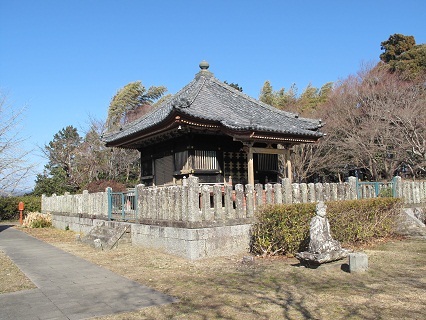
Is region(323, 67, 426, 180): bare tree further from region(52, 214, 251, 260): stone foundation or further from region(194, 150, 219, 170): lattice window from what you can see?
region(52, 214, 251, 260): stone foundation

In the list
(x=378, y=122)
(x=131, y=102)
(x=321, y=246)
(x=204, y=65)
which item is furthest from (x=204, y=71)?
(x=131, y=102)

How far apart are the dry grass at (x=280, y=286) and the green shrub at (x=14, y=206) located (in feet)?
76.6

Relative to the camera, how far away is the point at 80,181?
3266 centimetres

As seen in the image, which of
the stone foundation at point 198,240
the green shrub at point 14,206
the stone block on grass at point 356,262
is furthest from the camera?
the green shrub at point 14,206

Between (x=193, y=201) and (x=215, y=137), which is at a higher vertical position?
(x=215, y=137)

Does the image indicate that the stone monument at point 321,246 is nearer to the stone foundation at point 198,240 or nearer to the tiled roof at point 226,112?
the stone foundation at point 198,240

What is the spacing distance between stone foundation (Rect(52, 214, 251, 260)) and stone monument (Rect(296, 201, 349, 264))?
2283 millimetres

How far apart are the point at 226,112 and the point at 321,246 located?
25.0 ft

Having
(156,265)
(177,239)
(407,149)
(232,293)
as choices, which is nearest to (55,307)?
(232,293)

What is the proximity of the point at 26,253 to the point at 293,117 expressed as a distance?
39.4ft

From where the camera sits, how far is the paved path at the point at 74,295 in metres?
5.67

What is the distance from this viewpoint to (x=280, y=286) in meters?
6.80

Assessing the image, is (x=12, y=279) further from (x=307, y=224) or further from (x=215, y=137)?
(x=215, y=137)

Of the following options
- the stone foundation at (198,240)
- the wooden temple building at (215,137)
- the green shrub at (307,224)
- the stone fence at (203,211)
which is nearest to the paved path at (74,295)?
the stone foundation at (198,240)
